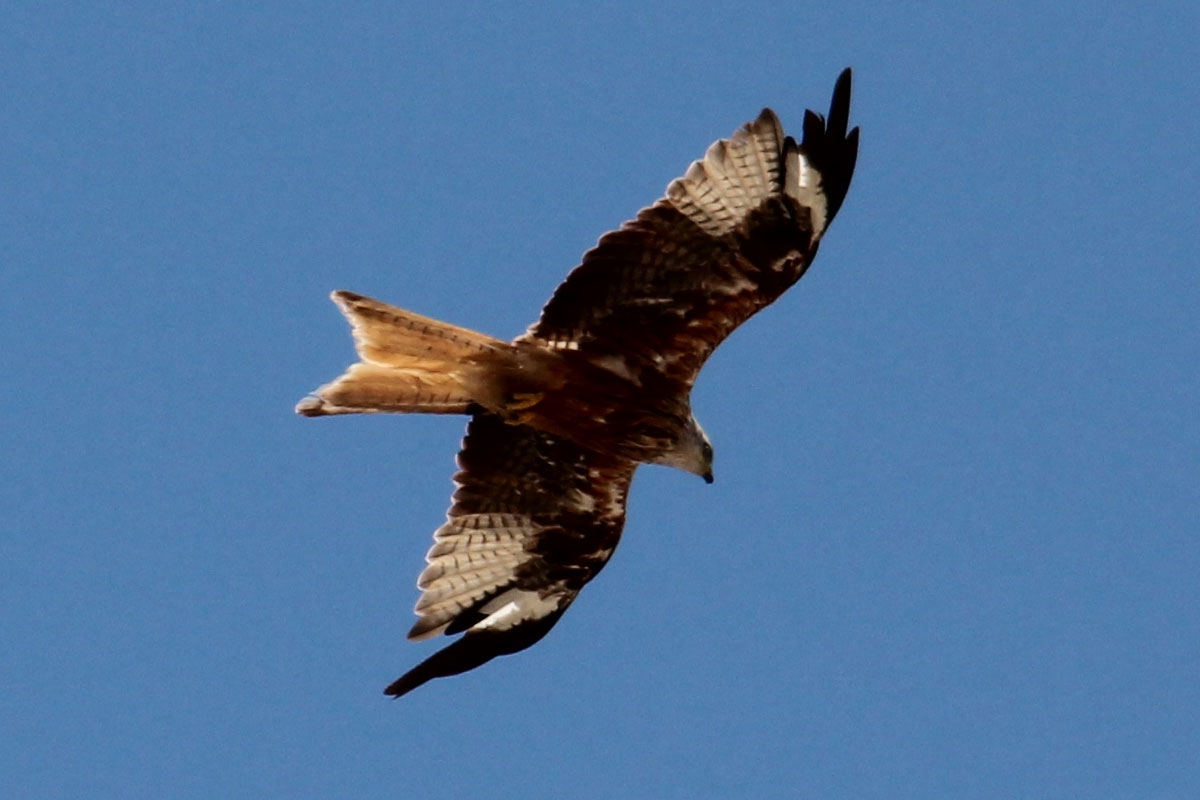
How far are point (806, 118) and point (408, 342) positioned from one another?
76.6 inches

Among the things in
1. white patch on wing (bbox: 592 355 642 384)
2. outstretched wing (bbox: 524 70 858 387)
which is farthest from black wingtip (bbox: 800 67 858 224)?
white patch on wing (bbox: 592 355 642 384)

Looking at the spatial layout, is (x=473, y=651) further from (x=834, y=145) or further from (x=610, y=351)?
(x=834, y=145)

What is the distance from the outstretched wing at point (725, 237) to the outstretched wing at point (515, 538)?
0.95 metres

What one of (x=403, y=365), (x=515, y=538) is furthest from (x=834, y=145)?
(x=515, y=538)

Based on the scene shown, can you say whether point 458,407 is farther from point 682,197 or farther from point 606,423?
point 682,197

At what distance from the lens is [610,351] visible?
28.6 ft

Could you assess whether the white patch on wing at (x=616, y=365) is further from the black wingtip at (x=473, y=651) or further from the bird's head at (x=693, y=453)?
the black wingtip at (x=473, y=651)

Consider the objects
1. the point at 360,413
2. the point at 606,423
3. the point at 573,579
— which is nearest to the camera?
the point at 360,413

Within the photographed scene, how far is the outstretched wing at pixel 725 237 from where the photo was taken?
27.5 feet

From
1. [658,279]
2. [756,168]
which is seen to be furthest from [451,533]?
[756,168]

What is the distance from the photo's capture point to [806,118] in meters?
8.40

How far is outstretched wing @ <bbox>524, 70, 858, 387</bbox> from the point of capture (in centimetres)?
839

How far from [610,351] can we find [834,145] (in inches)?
52.2

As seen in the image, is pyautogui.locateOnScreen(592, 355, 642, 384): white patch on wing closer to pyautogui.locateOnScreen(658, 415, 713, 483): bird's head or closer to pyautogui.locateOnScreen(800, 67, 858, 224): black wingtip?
pyautogui.locateOnScreen(658, 415, 713, 483): bird's head
